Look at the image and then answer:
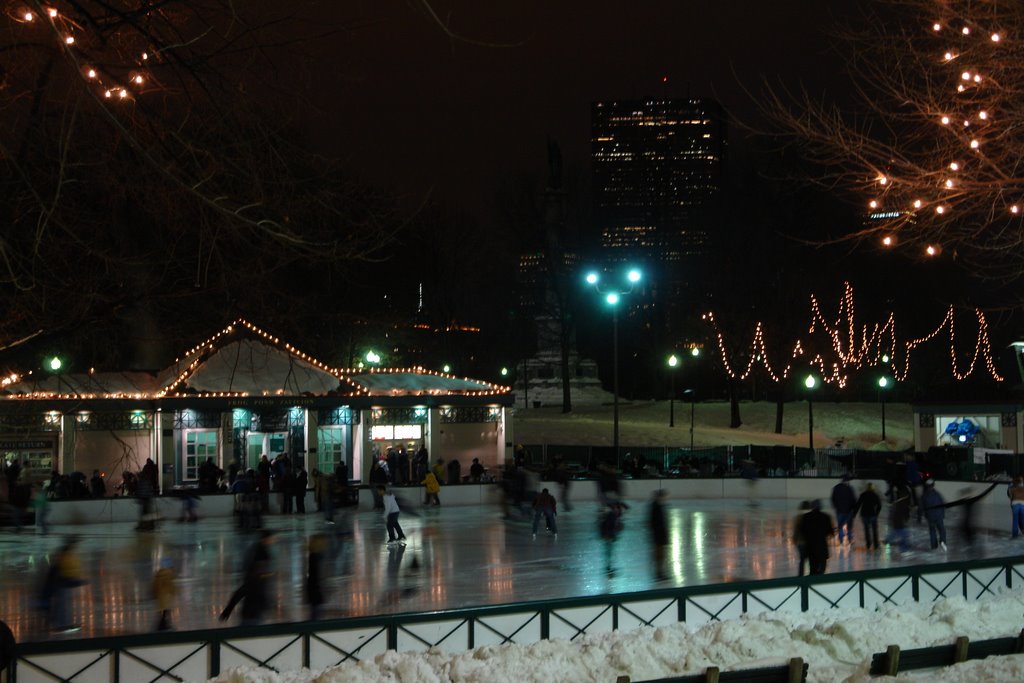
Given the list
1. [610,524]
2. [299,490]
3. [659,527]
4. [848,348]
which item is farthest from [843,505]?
[848,348]

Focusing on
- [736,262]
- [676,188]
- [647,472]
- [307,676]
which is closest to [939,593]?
[307,676]

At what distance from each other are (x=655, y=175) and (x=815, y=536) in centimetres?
6172

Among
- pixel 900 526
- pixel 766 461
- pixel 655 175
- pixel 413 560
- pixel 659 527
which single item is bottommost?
pixel 413 560

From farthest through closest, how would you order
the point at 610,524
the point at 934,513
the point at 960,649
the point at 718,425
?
the point at 718,425
the point at 610,524
the point at 934,513
the point at 960,649

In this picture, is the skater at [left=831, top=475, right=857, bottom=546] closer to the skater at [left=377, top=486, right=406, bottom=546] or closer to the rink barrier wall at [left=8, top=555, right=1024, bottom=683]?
the rink barrier wall at [left=8, top=555, right=1024, bottom=683]

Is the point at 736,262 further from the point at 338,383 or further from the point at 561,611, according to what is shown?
the point at 561,611

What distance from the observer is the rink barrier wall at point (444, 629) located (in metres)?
Answer: 9.05

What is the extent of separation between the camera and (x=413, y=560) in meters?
19.4

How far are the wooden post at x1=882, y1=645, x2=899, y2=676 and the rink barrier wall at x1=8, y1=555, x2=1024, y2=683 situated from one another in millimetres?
1779

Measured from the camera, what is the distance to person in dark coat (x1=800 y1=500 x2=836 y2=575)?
650 inches

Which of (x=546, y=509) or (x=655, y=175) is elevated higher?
(x=655, y=175)

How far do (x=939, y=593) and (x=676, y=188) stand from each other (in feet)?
204

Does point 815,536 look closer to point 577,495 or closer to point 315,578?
point 315,578

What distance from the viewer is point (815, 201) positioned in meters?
64.0
